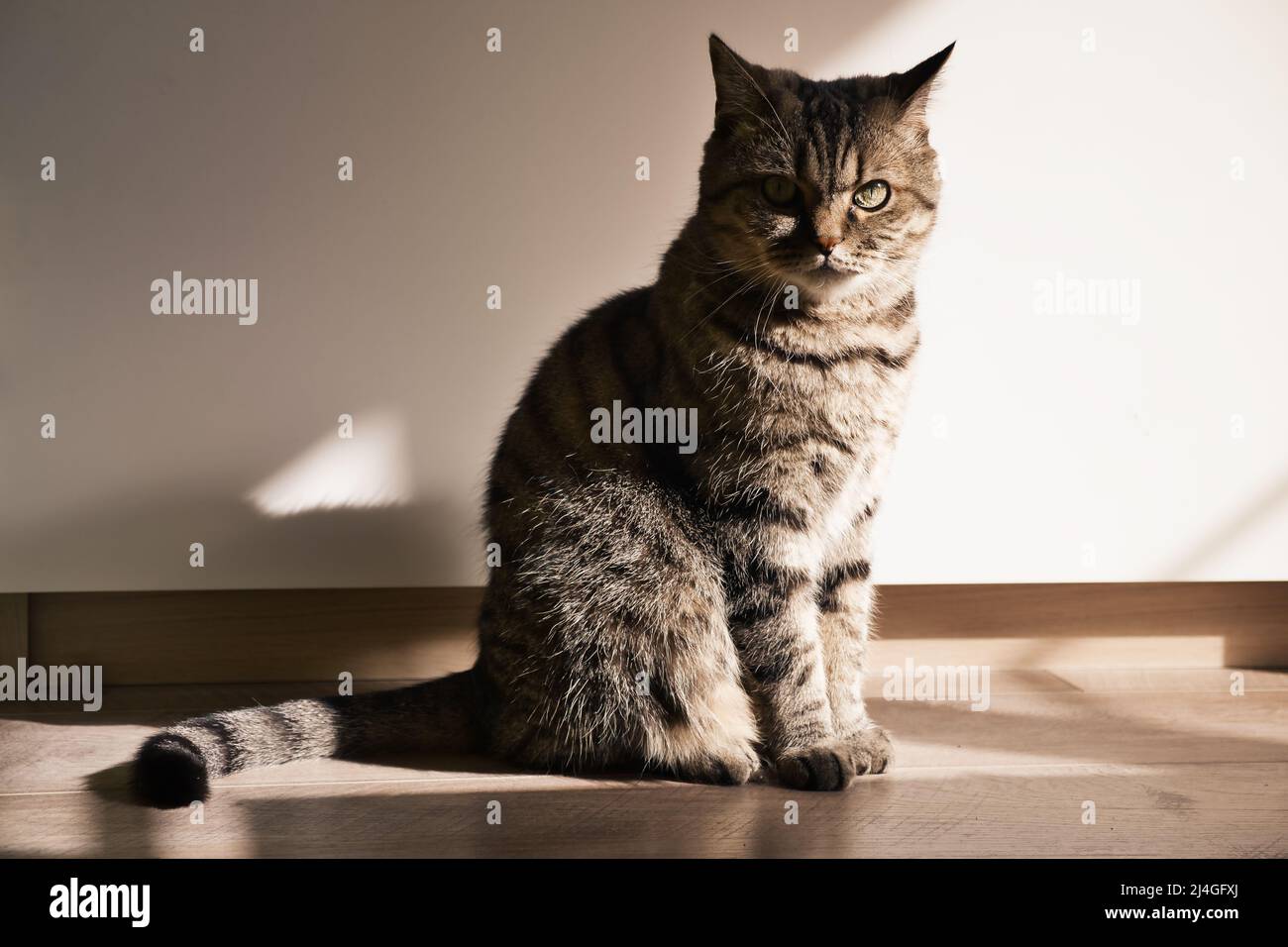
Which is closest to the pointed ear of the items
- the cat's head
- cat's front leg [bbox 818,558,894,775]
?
the cat's head

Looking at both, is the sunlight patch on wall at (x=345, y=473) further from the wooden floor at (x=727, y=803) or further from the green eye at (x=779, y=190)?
the green eye at (x=779, y=190)

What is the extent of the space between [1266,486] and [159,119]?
95.2 inches

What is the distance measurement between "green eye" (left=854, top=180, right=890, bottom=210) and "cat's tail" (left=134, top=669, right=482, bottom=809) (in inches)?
41.3

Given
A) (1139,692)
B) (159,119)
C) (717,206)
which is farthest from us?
(1139,692)

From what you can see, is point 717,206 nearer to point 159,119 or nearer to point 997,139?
point 997,139

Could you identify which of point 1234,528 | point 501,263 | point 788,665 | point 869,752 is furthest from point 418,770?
point 1234,528

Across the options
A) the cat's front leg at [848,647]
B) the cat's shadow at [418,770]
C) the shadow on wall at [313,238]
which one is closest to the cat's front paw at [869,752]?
the cat's front leg at [848,647]

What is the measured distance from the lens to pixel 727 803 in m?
1.67

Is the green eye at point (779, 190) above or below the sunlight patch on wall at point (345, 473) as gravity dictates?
above

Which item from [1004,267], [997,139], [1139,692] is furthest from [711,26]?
[1139,692]

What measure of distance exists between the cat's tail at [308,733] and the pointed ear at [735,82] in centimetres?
107

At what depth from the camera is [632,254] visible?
2.24 metres

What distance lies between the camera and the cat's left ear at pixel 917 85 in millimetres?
1654

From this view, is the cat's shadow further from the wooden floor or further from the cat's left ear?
the cat's left ear
